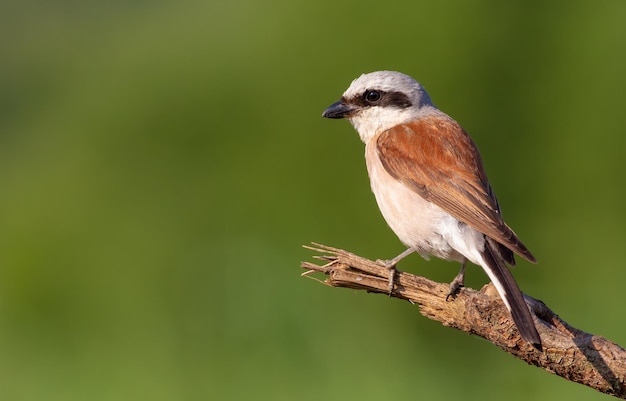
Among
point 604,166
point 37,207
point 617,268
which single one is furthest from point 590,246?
point 37,207

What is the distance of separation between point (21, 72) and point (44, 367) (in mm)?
6841

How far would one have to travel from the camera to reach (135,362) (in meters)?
7.04

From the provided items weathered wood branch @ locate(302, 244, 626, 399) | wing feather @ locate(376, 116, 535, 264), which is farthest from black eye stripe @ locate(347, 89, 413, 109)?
weathered wood branch @ locate(302, 244, 626, 399)

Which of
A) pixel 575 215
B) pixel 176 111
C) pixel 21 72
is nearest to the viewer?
pixel 575 215

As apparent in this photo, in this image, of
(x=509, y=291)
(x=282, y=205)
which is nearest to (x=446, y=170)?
(x=509, y=291)

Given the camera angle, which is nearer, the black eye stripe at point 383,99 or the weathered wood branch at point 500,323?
the weathered wood branch at point 500,323

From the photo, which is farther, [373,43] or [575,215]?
[373,43]

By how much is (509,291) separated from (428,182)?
2.93 ft

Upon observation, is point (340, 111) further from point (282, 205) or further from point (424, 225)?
point (282, 205)

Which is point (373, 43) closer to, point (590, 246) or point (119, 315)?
point (590, 246)

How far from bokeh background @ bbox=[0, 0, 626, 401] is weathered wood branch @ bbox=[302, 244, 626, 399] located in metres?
2.34

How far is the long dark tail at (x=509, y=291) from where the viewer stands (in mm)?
3836

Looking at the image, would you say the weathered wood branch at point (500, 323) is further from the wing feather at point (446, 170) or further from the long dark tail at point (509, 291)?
the wing feather at point (446, 170)

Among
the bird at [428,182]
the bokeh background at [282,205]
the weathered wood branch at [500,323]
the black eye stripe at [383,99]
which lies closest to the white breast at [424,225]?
the bird at [428,182]
